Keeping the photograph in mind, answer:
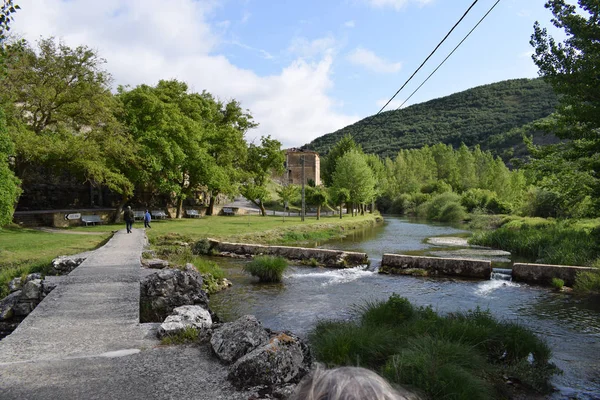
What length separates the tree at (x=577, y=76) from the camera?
879 cm

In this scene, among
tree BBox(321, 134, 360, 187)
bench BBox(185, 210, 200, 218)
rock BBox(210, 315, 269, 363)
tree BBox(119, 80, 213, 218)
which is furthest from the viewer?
tree BBox(321, 134, 360, 187)

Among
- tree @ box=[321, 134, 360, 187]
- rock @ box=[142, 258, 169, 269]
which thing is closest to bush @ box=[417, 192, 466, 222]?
tree @ box=[321, 134, 360, 187]

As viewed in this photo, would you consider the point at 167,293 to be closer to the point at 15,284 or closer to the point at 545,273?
the point at 15,284

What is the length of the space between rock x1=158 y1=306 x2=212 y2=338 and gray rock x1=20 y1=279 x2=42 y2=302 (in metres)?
4.48

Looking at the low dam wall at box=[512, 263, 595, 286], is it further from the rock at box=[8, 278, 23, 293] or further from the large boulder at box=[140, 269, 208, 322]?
the rock at box=[8, 278, 23, 293]

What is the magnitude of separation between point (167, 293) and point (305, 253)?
10.5 metres

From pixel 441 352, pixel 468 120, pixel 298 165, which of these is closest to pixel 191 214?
pixel 441 352

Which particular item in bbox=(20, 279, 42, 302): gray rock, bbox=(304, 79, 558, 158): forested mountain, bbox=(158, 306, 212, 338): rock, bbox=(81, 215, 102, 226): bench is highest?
bbox=(304, 79, 558, 158): forested mountain

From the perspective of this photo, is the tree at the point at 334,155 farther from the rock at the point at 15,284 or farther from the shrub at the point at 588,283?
the rock at the point at 15,284

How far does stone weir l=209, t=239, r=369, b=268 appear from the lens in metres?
18.0

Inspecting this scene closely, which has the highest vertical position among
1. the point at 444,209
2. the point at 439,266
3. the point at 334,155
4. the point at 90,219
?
the point at 334,155

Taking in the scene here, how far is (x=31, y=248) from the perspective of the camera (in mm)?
16641

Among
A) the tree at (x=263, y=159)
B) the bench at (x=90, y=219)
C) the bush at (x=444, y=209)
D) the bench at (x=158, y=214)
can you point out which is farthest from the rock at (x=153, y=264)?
the bush at (x=444, y=209)

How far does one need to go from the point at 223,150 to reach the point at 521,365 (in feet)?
112
